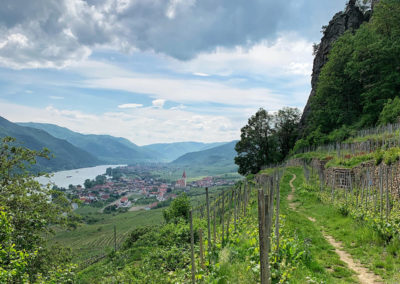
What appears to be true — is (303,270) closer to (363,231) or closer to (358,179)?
(363,231)

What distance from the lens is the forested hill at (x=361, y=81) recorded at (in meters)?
32.2

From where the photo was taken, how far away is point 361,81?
1484 inches

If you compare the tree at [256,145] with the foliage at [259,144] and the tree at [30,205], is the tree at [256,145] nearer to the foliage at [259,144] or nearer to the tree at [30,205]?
the foliage at [259,144]

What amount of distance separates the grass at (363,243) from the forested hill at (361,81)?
1900 centimetres

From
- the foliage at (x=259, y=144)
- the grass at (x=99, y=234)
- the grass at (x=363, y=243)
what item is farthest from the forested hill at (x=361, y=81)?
the grass at (x=99, y=234)

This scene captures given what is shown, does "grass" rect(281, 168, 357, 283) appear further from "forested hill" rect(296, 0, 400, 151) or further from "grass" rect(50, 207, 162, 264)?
"grass" rect(50, 207, 162, 264)

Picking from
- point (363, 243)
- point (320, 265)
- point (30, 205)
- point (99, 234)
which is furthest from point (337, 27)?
point (99, 234)

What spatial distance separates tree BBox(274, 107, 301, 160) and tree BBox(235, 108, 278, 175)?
12.0 ft

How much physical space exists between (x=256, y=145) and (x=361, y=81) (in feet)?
69.8

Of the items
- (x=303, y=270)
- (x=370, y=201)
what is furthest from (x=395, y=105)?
(x=303, y=270)

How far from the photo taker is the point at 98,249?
64625 millimetres

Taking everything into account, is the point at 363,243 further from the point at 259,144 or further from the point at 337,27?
the point at 337,27

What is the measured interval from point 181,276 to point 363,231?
248 inches

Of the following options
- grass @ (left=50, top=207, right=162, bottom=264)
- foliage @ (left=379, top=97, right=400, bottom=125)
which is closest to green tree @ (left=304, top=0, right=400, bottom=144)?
foliage @ (left=379, top=97, right=400, bottom=125)
